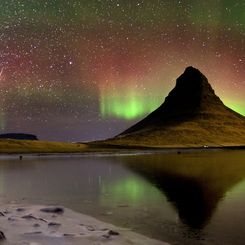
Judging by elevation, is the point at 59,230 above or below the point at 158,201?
below

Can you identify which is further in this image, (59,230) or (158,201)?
(158,201)

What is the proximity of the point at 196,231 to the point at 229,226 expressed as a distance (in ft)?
4.76

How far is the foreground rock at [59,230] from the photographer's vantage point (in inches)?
466

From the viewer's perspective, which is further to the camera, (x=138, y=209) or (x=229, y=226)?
(x=138, y=209)

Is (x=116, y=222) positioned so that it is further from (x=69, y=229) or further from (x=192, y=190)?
(x=192, y=190)

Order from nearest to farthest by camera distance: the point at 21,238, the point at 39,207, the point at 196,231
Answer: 1. the point at 21,238
2. the point at 196,231
3. the point at 39,207

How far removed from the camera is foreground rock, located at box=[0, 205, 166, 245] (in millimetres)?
11836

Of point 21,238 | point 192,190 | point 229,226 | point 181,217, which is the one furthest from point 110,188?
point 21,238

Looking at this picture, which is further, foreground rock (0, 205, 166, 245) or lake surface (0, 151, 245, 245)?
lake surface (0, 151, 245, 245)

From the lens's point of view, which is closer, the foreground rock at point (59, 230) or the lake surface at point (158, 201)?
the foreground rock at point (59, 230)

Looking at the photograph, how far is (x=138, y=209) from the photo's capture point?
17.8m

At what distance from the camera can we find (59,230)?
1316 centimetres

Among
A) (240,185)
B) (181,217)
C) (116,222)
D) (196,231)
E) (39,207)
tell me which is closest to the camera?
(196,231)

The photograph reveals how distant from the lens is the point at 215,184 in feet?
89.9
